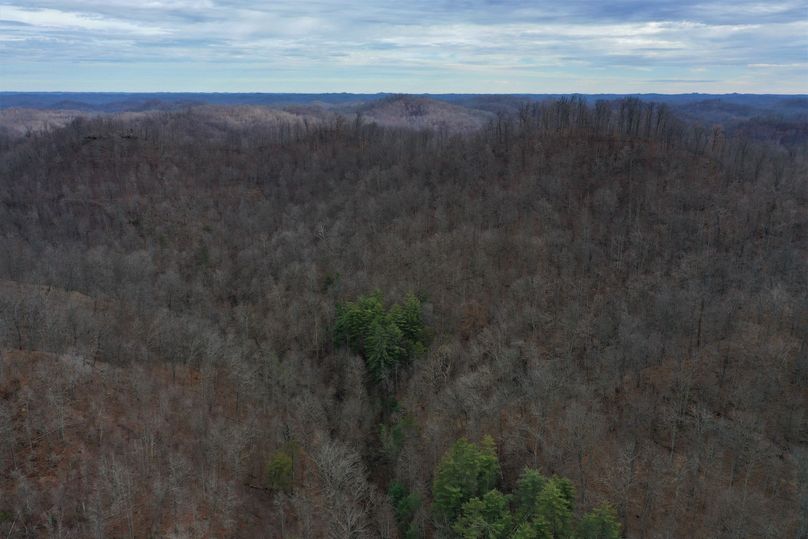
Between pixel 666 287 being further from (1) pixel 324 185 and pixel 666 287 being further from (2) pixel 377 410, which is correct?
(1) pixel 324 185

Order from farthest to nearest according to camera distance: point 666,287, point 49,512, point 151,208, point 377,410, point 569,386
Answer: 1. point 151,208
2. point 666,287
3. point 377,410
4. point 569,386
5. point 49,512

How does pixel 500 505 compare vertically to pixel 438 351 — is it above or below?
above

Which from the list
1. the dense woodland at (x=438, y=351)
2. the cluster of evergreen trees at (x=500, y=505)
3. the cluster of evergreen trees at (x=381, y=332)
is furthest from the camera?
the cluster of evergreen trees at (x=381, y=332)

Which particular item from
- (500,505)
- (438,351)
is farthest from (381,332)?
(500,505)

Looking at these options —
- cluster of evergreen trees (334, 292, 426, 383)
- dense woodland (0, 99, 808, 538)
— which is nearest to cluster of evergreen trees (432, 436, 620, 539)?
dense woodland (0, 99, 808, 538)

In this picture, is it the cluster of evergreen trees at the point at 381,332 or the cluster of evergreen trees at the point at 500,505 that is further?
the cluster of evergreen trees at the point at 381,332

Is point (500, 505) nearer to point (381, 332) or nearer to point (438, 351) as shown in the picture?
point (438, 351)

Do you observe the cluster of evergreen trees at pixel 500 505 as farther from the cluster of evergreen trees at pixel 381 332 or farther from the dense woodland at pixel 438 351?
the cluster of evergreen trees at pixel 381 332

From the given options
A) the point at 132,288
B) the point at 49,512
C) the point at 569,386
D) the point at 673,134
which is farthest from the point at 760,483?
the point at 673,134

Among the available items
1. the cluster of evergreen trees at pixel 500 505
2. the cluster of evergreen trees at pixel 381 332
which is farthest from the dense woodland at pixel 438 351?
the cluster of evergreen trees at pixel 381 332
